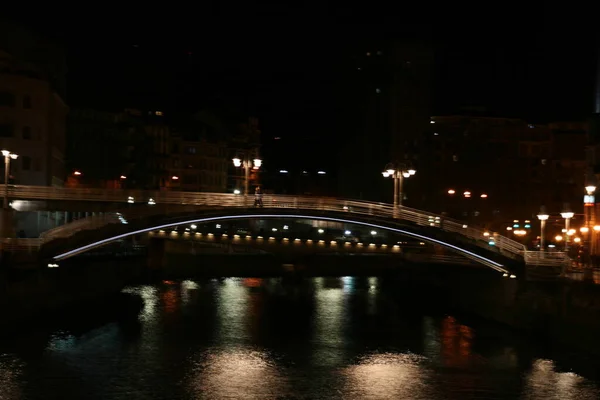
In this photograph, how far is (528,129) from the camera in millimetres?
98188

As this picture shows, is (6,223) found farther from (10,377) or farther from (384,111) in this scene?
(384,111)

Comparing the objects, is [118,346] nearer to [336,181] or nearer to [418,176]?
[418,176]

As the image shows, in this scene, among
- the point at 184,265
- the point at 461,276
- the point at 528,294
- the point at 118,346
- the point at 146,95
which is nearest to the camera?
the point at 118,346

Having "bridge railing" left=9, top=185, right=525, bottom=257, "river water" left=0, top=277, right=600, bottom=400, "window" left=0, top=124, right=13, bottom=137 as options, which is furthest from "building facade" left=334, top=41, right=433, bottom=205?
"river water" left=0, top=277, right=600, bottom=400

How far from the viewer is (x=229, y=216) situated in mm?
42844

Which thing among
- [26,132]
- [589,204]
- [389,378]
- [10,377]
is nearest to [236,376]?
[389,378]

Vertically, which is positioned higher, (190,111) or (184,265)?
(190,111)

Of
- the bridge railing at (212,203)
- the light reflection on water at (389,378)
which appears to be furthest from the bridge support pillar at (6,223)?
the light reflection on water at (389,378)

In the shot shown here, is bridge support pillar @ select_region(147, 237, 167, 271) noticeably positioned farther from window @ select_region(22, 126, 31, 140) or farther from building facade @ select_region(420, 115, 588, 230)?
building facade @ select_region(420, 115, 588, 230)

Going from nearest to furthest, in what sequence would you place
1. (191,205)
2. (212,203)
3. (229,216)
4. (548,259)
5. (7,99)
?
(548,259), (229,216), (191,205), (212,203), (7,99)

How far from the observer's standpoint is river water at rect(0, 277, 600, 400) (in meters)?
27.5

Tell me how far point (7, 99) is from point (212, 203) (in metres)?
23.5

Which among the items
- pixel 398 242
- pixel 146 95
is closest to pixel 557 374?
pixel 398 242

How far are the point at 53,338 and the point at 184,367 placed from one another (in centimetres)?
710
